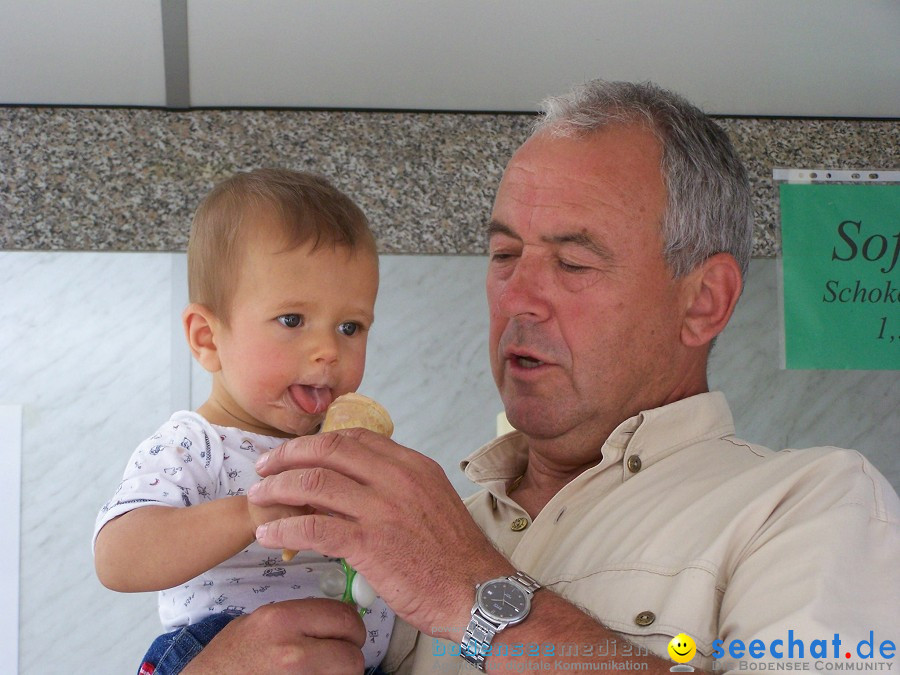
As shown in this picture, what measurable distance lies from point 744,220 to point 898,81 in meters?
0.75

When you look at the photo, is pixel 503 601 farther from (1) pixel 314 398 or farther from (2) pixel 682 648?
(1) pixel 314 398

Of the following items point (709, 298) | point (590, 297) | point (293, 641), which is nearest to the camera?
point (293, 641)

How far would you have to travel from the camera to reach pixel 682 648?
133 cm

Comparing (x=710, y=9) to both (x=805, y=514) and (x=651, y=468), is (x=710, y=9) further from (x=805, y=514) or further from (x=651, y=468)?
Result: (x=805, y=514)

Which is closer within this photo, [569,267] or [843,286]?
[569,267]

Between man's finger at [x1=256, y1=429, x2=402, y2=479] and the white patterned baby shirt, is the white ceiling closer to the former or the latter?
the white patterned baby shirt

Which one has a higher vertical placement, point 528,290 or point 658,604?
point 528,290

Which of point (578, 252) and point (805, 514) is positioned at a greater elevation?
point (578, 252)

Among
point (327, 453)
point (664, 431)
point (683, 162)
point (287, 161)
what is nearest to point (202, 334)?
point (327, 453)

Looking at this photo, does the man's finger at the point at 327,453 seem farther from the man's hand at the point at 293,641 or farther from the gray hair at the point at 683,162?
the gray hair at the point at 683,162

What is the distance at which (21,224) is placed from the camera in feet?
7.99

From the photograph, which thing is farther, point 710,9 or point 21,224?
point 21,224

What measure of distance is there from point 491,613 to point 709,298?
83 centimetres

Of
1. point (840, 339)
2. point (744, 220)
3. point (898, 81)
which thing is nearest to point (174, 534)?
point (744, 220)
